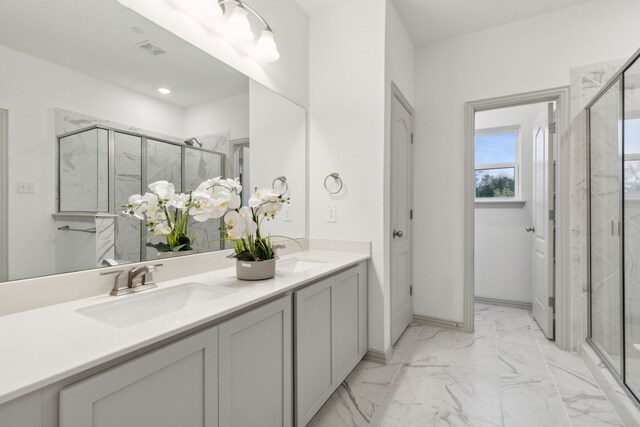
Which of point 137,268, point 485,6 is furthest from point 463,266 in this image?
point 137,268

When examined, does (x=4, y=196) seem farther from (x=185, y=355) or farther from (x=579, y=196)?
(x=579, y=196)

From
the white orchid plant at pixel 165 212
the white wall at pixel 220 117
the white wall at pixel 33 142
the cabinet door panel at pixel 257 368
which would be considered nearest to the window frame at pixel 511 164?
the white wall at pixel 220 117

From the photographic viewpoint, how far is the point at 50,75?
3.55 feet

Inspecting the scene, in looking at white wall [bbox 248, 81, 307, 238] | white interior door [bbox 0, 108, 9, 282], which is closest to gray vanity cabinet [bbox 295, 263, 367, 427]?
white wall [bbox 248, 81, 307, 238]

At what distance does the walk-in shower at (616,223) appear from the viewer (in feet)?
5.52

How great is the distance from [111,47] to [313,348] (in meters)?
1.61

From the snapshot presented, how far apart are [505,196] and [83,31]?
3.93 meters

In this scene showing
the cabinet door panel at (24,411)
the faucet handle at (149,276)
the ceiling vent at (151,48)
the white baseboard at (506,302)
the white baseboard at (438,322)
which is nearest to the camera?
the cabinet door panel at (24,411)

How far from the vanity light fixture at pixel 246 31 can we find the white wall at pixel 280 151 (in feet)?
0.61

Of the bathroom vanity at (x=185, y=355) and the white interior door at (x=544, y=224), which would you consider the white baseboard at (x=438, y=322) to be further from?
the bathroom vanity at (x=185, y=355)

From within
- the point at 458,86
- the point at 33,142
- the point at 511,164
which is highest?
the point at 458,86

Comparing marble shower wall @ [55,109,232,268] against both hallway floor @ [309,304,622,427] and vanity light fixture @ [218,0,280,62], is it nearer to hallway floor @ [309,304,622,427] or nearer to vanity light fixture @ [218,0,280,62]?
vanity light fixture @ [218,0,280,62]

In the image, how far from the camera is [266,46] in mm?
1869

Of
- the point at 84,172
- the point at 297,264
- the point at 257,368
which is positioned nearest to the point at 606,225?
the point at 297,264
